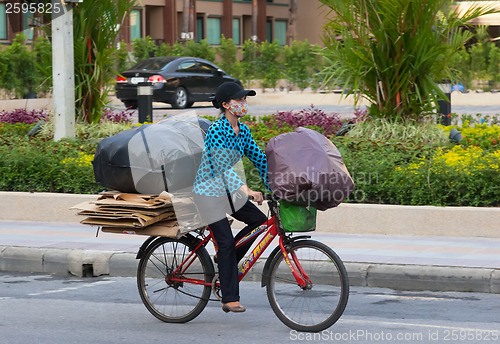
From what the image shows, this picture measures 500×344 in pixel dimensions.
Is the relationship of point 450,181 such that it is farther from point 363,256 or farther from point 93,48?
point 93,48

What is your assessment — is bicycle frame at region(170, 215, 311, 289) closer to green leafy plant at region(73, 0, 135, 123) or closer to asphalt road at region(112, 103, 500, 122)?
green leafy plant at region(73, 0, 135, 123)

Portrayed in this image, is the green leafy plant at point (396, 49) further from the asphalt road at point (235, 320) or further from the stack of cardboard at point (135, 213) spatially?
the stack of cardboard at point (135, 213)

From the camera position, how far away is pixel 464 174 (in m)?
10.2

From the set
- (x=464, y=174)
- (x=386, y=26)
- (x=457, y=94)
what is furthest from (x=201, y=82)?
(x=464, y=174)

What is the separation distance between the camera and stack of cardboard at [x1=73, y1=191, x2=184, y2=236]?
6500mm

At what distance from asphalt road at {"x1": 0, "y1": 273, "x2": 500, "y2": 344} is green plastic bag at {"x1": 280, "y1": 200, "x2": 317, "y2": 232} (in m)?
0.76

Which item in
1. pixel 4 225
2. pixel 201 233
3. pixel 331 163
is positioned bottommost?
pixel 4 225

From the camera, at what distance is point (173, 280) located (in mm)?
6922

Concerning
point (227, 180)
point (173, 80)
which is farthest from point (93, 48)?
point (173, 80)

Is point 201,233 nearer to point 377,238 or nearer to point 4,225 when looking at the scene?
point 377,238

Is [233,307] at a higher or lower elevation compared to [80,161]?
A: lower

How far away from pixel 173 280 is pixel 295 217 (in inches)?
Answer: 48.0

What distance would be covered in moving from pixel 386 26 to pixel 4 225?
5.60 meters

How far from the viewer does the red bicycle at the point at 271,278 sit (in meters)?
6.29
